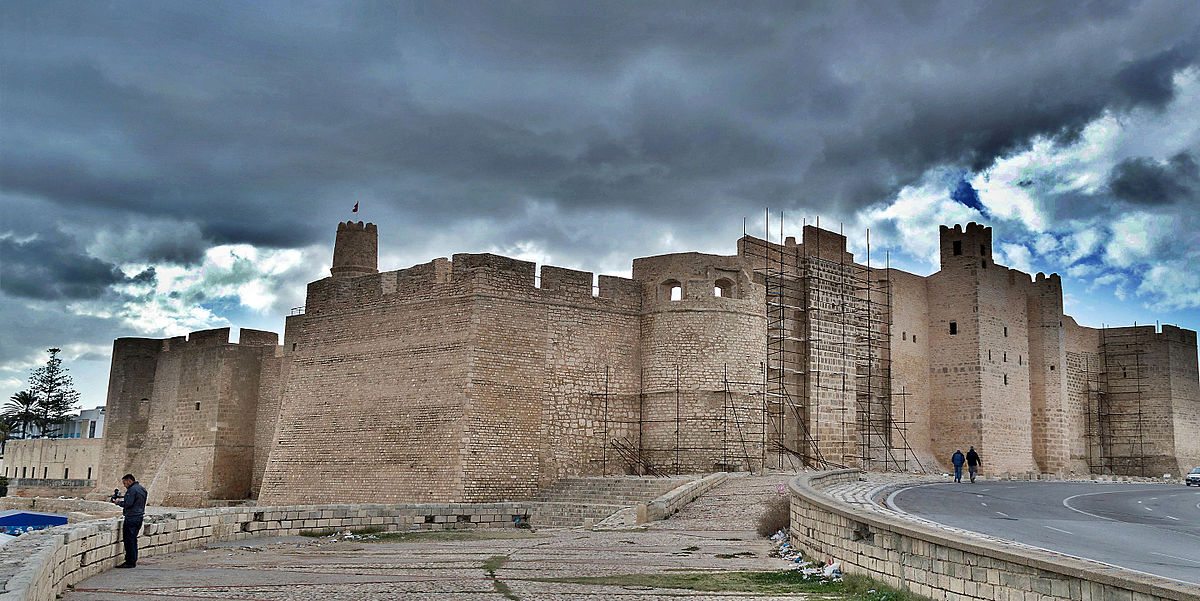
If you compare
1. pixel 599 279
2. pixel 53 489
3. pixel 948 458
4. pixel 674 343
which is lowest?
pixel 53 489

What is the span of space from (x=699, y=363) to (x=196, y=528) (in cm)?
1386

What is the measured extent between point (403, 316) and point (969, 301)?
1773 centimetres

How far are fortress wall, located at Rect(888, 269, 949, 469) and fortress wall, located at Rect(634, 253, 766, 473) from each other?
25.0 feet

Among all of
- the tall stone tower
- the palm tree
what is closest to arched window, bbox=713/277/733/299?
the tall stone tower

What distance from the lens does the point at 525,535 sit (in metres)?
15.7

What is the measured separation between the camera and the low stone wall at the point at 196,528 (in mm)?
7441

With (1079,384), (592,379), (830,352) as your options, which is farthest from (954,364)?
(592,379)

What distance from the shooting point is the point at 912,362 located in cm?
3175

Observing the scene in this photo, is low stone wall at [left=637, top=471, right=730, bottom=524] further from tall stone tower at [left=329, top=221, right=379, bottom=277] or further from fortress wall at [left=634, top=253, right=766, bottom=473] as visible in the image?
tall stone tower at [left=329, top=221, right=379, bottom=277]

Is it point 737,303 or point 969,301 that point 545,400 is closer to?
point 737,303

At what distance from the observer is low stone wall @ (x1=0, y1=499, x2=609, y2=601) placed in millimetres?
7441

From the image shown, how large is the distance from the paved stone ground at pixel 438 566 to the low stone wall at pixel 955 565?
2.92ft

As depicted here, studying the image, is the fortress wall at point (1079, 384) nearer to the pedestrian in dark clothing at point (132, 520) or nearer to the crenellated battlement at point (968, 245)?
the crenellated battlement at point (968, 245)

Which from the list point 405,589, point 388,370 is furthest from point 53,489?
point 405,589
